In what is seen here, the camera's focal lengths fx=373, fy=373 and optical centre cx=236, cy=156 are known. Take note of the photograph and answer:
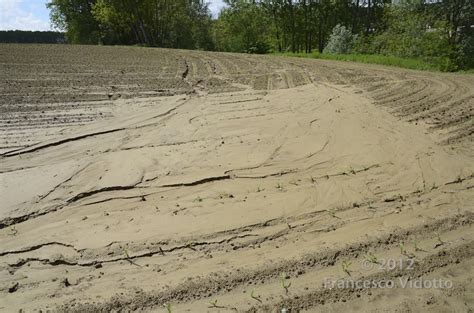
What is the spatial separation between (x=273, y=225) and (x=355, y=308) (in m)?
1.44

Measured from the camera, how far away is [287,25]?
101 ft

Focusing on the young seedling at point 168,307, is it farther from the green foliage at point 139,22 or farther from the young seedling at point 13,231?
the green foliage at point 139,22

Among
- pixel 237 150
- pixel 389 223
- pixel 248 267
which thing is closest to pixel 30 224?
pixel 248 267

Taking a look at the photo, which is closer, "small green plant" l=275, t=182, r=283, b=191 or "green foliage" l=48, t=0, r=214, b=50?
"small green plant" l=275, t=182, r=283, b=191

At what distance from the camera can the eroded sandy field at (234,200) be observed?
3383mm

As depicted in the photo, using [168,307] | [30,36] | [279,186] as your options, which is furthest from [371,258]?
[30,36]

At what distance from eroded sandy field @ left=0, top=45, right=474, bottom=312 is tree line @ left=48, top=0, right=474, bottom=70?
382 inches

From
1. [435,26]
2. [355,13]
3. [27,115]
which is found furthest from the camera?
[355,13]

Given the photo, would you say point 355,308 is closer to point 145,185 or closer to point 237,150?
point 145,185

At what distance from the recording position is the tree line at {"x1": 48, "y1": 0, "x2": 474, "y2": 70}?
1777cm

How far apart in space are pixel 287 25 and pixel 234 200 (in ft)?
93.5

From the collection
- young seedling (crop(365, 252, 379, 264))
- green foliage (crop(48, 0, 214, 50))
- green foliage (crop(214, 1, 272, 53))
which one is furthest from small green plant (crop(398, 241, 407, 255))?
green foliage (crop(48, 0, 214, 50))

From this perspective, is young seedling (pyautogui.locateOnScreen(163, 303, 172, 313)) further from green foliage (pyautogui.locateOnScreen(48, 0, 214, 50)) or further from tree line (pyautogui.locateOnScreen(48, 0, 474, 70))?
green foliage (pyautogui.locateOnScreen(48, 0, 214, 50))

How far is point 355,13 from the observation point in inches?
1246
